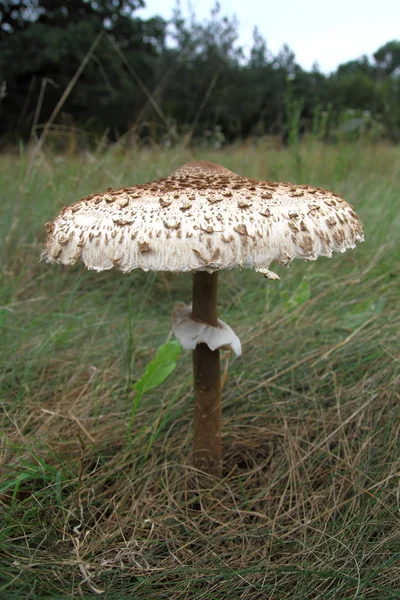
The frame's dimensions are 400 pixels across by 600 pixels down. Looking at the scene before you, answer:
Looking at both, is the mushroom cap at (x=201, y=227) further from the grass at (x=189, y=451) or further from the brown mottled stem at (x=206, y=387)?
the grass at (x=189, y=451)

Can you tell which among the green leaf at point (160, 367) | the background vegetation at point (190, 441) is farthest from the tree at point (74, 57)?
the green leaf at point (160, 367)

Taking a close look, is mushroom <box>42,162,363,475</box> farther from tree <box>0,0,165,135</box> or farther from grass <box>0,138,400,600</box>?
tree <box>0,0,165,135</box>

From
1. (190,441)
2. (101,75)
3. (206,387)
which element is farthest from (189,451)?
(101,75)

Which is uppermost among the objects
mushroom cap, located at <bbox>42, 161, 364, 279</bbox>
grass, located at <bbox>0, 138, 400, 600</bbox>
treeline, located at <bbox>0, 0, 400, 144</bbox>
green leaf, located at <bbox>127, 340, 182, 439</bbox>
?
treeline, located at <bbox>0, 0, 400, 144</bbox>

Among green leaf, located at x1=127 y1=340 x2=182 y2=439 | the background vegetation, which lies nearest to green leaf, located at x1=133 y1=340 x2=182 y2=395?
green leaf, located at x1=127 y1=340 x2=182 y2=439

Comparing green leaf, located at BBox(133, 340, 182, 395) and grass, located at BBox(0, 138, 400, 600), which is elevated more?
green leaf, located at BBox(133, 340, 182, 395)

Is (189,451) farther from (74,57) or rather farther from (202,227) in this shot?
(74,57)

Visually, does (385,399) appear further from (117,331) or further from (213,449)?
(117,331)
